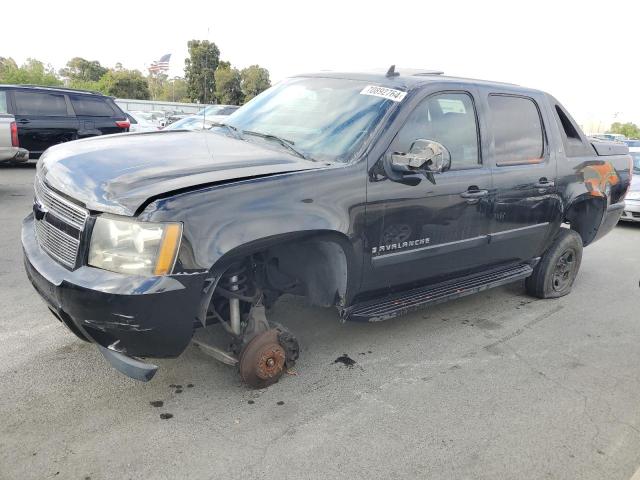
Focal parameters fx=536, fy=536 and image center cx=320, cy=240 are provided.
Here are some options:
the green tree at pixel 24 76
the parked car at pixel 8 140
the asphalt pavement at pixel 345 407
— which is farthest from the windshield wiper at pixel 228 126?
the green tree at pixel 24 76

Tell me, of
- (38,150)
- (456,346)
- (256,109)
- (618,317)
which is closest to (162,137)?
(256,109)

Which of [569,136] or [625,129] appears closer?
[569,136]

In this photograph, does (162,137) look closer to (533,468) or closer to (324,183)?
(324,183)

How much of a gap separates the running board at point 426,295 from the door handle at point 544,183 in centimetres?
73

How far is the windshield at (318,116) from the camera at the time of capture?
335 cm

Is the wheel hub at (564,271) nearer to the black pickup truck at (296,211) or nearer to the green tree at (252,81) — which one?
the black pickup truck at (296,211)

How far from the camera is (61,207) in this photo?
279 centimetres

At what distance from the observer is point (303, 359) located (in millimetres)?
3643

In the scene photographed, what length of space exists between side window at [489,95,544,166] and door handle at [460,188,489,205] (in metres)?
0.35

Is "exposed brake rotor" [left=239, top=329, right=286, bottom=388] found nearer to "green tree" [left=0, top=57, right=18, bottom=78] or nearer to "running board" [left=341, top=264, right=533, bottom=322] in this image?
"running board" [left=341, top=264, right=533, bottom=322]

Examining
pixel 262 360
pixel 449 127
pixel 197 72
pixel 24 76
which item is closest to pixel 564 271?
pixel 449 127

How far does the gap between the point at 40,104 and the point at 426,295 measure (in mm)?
10765

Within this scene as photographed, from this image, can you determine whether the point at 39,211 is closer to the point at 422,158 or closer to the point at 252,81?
the point at 422,158

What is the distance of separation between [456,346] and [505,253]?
0.93 m
